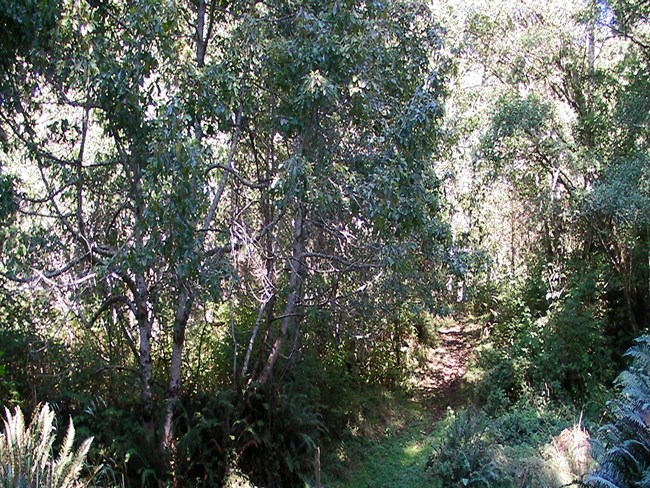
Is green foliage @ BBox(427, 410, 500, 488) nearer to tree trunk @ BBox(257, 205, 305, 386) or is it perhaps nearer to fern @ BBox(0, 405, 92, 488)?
tree trunk @ BBox(257, 205, 305, 386)

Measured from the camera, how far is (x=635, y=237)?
10.9 m

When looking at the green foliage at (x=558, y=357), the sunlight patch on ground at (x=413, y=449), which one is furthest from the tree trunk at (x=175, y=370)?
the green foliage at (x=558, y=357)

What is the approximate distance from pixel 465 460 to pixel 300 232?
355cm

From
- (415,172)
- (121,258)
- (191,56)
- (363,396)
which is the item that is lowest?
(363,396)

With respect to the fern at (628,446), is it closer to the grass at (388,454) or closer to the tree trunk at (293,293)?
the grass at (388,454)

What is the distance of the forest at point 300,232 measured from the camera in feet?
18.9

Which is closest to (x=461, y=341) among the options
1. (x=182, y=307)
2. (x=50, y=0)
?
(x=182, y=307)

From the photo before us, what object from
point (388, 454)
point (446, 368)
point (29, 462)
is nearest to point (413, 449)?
point (388, 454)

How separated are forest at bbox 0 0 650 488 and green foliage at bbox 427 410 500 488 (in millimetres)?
45

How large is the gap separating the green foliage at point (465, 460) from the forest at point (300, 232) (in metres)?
0.05

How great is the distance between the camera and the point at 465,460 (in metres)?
7.37

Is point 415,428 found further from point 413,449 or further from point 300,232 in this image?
point 300,232

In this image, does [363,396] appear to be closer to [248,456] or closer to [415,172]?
[248,456]

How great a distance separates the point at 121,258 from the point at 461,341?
12.0 m
